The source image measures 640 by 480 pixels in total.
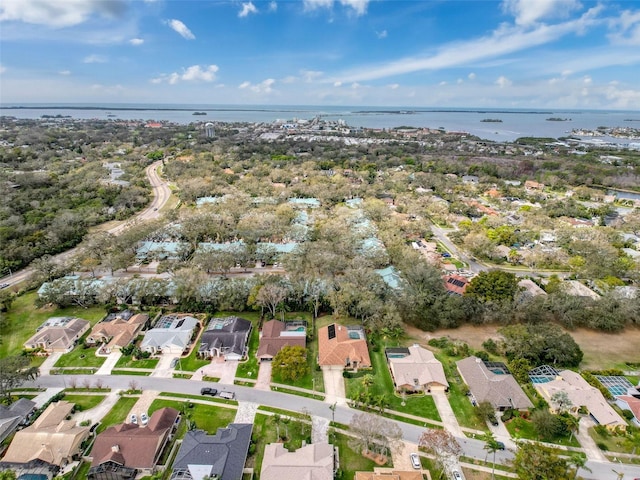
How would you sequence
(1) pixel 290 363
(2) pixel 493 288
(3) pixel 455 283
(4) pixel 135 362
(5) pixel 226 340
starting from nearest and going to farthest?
(1) pixel 290 363
(4) pixel 135 362
(5) pixel 226 340
(2) pixel 493 288
(3) pixel 455 283

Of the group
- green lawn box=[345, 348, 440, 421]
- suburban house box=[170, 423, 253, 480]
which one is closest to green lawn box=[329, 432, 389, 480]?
green lawn box=[345, 348, 440, 421]

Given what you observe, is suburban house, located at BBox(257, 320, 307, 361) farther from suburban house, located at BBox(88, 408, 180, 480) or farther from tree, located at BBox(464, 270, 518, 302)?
tree, located at BBox(464, 270, 518, 302)

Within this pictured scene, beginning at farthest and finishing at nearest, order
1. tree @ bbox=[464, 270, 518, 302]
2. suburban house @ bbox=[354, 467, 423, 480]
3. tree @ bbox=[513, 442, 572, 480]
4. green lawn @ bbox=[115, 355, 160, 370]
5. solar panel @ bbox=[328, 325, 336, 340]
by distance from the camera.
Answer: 1. tree @ bbox=[464, 270, 518, 302]
2. solar panel @ bbox=[328, 325, 336, 340]
3. green lawn @ bbox=[115, 355, 160, 370]
4. suburban house @ bbox=[354, 467, 423, 480]
5. tree @ bbox=[513, 442, 572, 480]

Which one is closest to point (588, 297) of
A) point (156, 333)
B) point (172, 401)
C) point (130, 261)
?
point (172, 401)

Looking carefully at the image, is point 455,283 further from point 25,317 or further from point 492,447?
point 25,317

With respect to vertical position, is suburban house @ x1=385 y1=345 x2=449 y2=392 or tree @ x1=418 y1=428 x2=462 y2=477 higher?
tree @ x1=418 y1=428 x2=462 y2=477

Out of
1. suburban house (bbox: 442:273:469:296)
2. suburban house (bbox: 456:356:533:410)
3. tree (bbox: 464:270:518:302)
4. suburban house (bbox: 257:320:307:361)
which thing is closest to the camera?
suburban house (bbox: 456:356:533:410)

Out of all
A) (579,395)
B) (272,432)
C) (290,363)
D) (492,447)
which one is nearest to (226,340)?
(290,363)
